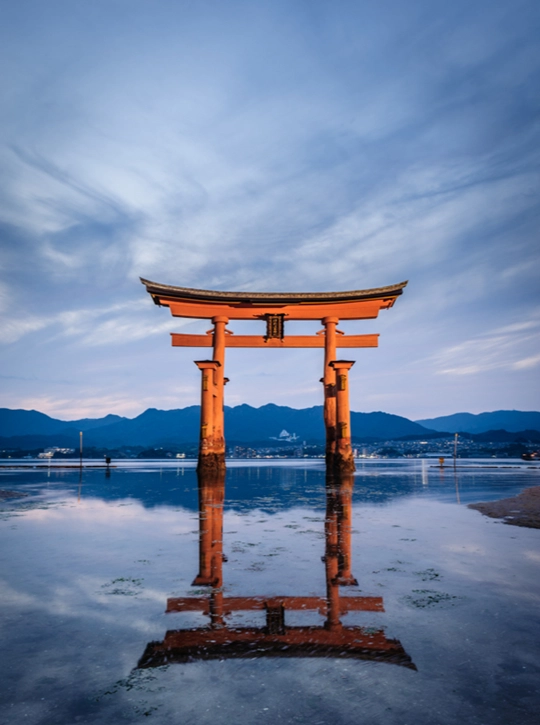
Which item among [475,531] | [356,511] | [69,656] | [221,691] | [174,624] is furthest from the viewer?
[356,511]

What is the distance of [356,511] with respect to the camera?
379 inches

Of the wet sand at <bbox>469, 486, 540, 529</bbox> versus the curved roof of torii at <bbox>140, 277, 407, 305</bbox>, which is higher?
the curved roof of torii at <bbox>140, 277, 407, 305</bbox>

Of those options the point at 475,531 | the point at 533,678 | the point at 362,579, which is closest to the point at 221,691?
the point at 533,678

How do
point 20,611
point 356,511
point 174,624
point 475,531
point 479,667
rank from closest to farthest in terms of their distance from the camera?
point 479,667
point 174,624
point 20,611
point 475,531
point 356,511

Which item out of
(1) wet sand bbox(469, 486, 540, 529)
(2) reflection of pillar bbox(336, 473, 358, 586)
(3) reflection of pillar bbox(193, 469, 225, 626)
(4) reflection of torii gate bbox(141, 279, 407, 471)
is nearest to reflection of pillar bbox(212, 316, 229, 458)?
(4) reflection of torii gate bbox(141, 279, 407, 471)

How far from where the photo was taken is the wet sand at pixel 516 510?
7.80 meters

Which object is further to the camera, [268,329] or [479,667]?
[268,329]

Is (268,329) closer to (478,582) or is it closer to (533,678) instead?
(478,582)

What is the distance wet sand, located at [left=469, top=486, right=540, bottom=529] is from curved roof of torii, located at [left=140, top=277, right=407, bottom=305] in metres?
13.5

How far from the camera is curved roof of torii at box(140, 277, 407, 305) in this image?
22.6 metres

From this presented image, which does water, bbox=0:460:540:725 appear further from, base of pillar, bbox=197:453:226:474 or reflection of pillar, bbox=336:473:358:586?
base of pillar, bbox=197:453:226:474

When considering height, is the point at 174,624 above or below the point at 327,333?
below

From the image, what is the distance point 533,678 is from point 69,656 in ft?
8.04

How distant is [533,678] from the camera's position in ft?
7.11
